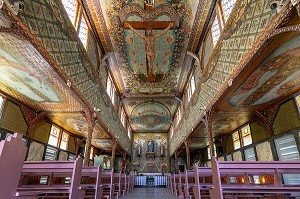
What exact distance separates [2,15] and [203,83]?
795 centimetres

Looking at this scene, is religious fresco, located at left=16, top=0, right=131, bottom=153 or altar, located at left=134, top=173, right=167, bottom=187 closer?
religious fresco, located at left=16, top=0, right=131, bottom=153

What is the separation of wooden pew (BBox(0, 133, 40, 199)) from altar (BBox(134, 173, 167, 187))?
20800 mm

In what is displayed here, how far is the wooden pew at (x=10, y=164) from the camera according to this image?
2.08 meters

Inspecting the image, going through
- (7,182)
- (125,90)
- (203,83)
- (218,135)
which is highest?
(125,90)

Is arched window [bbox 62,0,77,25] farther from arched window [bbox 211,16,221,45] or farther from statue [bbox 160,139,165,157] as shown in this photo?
statue [bbox 160,139,165,157]

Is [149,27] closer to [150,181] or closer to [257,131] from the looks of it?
[257,131]

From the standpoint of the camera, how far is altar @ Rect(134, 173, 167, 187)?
21531 mm

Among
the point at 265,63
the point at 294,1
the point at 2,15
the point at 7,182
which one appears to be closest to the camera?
the point at 7,182

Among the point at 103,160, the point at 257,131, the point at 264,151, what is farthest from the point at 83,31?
the point at 103,160

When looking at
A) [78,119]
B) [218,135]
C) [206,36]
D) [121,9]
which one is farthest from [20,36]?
[218,135]

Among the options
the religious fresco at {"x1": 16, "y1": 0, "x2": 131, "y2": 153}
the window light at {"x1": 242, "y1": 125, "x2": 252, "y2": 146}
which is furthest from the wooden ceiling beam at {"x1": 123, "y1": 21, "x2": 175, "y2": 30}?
the window light at {"x1": 242, "y1": 125, "x2": 252, "y2": 146}

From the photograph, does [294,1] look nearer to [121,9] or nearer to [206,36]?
[206,36]

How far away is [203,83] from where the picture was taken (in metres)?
9.17

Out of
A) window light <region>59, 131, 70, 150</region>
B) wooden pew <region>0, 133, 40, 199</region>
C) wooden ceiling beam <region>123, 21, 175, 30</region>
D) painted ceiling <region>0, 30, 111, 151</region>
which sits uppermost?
wooden ceiling beam <region>123, 21, 175, 30</region>
